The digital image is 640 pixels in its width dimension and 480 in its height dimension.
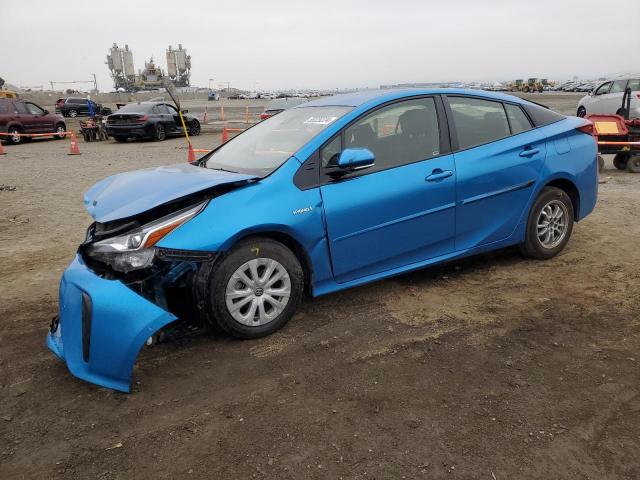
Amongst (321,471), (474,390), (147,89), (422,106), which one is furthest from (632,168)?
(147,89)

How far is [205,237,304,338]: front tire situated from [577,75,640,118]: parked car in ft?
46.7

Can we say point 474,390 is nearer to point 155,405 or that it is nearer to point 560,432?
point 560,432

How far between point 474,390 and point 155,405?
175 centimetres

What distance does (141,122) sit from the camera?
19.2 meters

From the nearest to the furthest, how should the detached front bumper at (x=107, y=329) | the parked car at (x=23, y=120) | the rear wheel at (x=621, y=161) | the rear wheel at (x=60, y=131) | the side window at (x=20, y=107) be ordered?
the detached front bumper at (x=107, y=329)
the rear wheel at (x=621, y=161)
the parked car at (x=23, y=120)
the side window at (x=20, y=107)
the rear wheel at (x=60, y=131)

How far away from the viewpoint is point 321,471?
2367 millimetres

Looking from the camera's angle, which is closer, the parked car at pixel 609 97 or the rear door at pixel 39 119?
the parked car at pixel 609 97

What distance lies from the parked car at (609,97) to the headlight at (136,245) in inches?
586

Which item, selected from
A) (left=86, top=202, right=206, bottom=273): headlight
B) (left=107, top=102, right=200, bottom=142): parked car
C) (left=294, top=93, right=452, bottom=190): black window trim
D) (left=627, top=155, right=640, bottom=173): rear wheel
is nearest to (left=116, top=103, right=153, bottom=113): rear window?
(left=107, top=102, right=200, bottom=142): parked car

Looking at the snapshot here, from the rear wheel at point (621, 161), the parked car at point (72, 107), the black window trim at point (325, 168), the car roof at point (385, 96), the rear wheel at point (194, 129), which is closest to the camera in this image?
the black window trim at point (325, 168)

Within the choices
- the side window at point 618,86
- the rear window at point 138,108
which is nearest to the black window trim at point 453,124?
the side window at point 618,86

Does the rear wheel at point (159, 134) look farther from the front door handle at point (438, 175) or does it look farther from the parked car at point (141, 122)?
the front door handle at point (438, 175)

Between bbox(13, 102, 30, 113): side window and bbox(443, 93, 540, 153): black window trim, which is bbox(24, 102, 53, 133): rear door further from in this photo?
bbox(443, 93, 540, 153): black window trim

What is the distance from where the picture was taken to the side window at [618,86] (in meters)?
16.0
